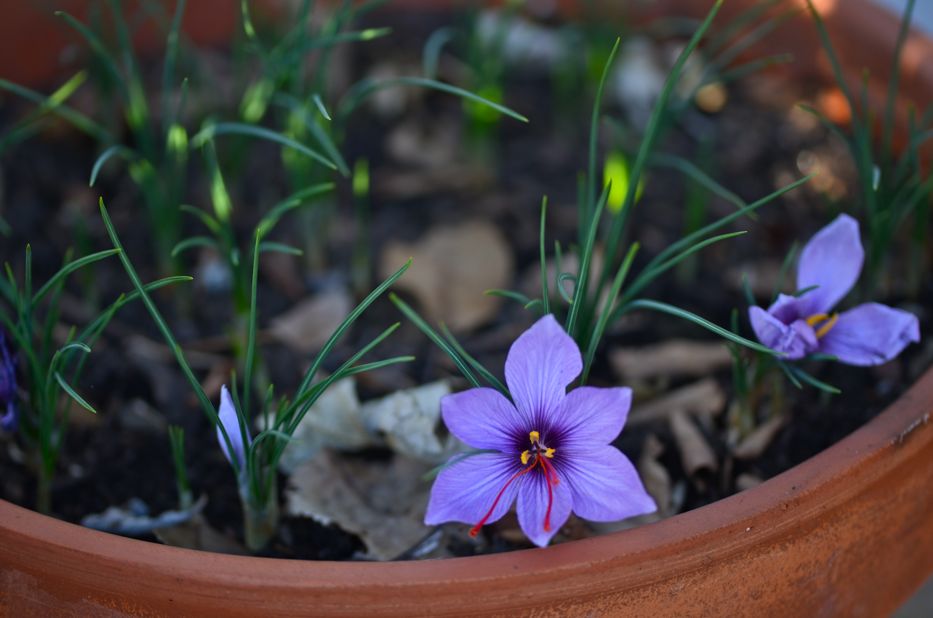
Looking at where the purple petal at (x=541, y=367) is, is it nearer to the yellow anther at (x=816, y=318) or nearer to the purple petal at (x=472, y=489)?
the purple petal at (x=472, y=489)

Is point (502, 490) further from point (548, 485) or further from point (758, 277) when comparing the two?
point (758, 277)

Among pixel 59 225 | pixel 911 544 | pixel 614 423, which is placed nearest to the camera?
pixel 614 423

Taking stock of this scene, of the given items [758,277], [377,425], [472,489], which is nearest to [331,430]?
[377,425]

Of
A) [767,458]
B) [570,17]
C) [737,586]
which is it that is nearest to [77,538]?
[737,586]

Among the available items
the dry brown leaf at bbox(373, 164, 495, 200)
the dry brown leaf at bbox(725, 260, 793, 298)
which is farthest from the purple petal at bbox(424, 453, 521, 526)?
the dry brown leaf at bbox(373, 164, 495, 200)

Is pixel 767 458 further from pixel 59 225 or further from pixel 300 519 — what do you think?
pixel 59 225

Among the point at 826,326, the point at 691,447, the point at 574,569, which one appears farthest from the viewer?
the point at 691,447
